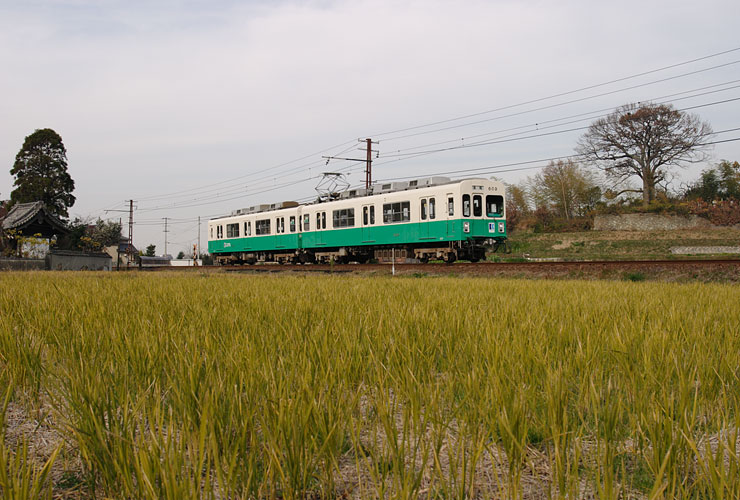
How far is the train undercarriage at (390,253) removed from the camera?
20.2m

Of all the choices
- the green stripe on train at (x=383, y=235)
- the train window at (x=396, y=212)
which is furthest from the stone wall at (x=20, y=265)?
the train window at (x=396, y=212)

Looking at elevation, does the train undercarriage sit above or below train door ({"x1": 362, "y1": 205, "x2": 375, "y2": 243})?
below

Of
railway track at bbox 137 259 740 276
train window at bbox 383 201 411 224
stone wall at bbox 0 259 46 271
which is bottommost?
railway track at bbox 137 259 740 276

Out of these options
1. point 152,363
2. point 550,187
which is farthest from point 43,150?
point 152,363

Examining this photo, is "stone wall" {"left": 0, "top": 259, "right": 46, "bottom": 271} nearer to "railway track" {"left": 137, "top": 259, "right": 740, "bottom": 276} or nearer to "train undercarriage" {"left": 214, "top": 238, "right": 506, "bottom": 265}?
"train undercarriage" {"left": 214, "top": 238, "right": 506, "bottom": 265}

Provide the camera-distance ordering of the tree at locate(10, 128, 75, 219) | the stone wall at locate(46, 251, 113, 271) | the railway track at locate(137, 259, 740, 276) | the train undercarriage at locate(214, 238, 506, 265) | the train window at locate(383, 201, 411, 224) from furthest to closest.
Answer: the tree at locate(10, 128, 75, 219) < the stone wall at locate(46, 251, 113, 271) < the train window at locate(383, 201, 411, 224) < the train undercarriage at locate(214, 238, 506, 265) < the railway track at locate(137, 259, 740, 276)

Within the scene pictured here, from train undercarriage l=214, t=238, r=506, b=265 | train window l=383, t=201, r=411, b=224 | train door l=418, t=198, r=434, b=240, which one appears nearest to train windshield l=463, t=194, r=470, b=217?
train undercarriage l=214, t=238, r=506, b=265

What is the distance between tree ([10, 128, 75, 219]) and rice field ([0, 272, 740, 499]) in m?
48.4

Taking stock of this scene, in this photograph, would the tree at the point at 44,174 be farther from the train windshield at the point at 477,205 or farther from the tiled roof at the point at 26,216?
the train windshield at the point at 477,205

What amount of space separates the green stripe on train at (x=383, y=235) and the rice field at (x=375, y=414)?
15.9m

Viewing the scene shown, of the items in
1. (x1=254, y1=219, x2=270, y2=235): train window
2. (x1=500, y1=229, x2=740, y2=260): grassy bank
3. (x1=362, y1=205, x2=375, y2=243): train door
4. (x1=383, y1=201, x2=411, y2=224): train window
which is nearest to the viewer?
(x1=383, y1=201, x2=411, y2=224): train window

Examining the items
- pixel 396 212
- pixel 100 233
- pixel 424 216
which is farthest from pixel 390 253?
pixel 100 233

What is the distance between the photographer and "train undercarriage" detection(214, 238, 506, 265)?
795 inches

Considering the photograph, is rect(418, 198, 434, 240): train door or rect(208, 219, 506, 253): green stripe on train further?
rect(418, 198, 434, 240): train door
